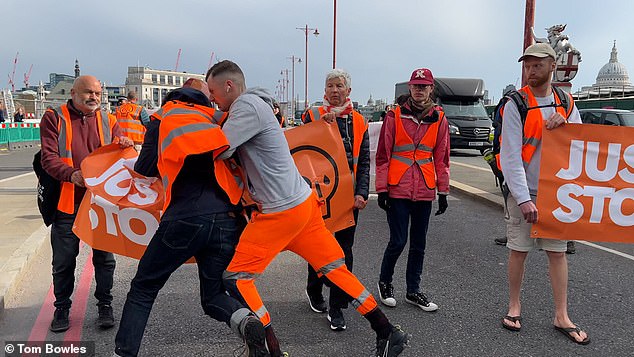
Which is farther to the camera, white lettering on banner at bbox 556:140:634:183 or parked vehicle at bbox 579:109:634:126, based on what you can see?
parked vehicle at bbox 579:109:634:126

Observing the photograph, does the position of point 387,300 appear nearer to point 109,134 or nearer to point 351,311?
point 351,311

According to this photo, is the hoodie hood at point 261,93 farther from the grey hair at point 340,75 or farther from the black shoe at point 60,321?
the black shoe at point 60,321

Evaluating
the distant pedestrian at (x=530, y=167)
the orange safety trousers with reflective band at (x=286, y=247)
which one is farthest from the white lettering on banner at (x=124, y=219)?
the distant pedestrian at (x=530, y=167)

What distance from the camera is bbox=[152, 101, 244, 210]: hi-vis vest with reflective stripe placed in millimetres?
2439

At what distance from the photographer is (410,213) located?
13.4ft

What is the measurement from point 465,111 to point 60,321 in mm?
19165

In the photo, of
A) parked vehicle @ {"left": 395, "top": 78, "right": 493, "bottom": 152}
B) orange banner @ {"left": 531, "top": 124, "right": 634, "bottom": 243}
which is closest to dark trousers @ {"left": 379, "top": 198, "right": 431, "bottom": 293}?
orange banner @ {"left": 531, "top": 124, "right": 634, "bottom": 243}

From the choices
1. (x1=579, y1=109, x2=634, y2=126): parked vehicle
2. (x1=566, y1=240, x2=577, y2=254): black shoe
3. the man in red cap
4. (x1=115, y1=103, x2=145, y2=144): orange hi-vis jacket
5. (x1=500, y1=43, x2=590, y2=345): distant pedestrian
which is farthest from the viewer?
(x1=579, y1=109, x2=634, y2=126): parked vehicle

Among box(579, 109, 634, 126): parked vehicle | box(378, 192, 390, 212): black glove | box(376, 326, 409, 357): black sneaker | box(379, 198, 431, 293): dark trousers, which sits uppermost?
box(579, 109, 634, 126): parked vehicle

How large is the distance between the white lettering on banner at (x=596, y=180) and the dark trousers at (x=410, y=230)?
1.03m

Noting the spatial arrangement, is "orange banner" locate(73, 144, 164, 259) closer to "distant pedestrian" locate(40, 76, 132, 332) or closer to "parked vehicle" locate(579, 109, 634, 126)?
"distant pedestrian" locate(40, 76, 132, 332)

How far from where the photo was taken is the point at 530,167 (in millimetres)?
3678

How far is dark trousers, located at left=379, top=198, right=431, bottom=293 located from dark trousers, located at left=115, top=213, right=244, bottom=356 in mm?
1614

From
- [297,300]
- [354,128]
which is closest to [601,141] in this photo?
[354,128]
